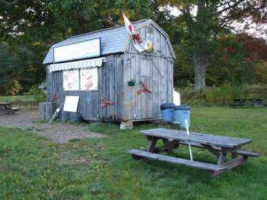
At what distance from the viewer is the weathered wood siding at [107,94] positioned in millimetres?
11500

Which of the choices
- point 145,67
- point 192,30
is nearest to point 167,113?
point 145,67

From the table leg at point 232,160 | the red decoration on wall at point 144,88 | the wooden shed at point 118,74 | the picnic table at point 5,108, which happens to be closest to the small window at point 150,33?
the wooden shed at point 118,74

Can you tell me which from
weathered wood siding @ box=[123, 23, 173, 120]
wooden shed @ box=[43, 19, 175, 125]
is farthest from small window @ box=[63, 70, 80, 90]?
weathered wood siding @ box=[123, 23, 173, 120]

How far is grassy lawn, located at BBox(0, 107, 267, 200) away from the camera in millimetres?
4840

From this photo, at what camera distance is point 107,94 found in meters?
11.9

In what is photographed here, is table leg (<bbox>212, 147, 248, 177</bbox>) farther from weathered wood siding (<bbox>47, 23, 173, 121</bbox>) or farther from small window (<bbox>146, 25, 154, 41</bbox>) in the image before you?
small window (<bbox>146, 25, 154, 41</bbox>)

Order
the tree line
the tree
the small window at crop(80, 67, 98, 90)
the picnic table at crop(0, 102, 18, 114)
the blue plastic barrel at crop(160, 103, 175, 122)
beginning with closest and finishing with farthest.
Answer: the blue plastic barrel at crop(160, 103, 175, 122) < the small window at crop(80, 67, 98, 90) < the picnic table at crop(0, 102, 18, 114) < the tree line < the tree

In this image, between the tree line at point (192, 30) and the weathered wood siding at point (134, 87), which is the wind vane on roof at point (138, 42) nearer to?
the weathered wood siding at point (134, 87)

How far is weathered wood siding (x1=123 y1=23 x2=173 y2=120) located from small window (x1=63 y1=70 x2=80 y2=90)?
2467 mm

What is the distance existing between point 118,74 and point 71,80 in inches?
104

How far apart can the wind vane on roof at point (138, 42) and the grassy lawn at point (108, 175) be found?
13.4 feet

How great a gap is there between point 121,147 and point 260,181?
339cm

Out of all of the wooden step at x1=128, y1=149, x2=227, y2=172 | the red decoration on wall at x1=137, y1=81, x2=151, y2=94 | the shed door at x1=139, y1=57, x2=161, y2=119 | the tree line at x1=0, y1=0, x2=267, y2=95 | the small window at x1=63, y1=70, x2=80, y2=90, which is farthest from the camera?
the tree line at x1=0, y1=0, x2=267, y2=95

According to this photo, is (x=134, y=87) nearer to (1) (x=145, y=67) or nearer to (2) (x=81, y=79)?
(1) (x=145, y=67)
